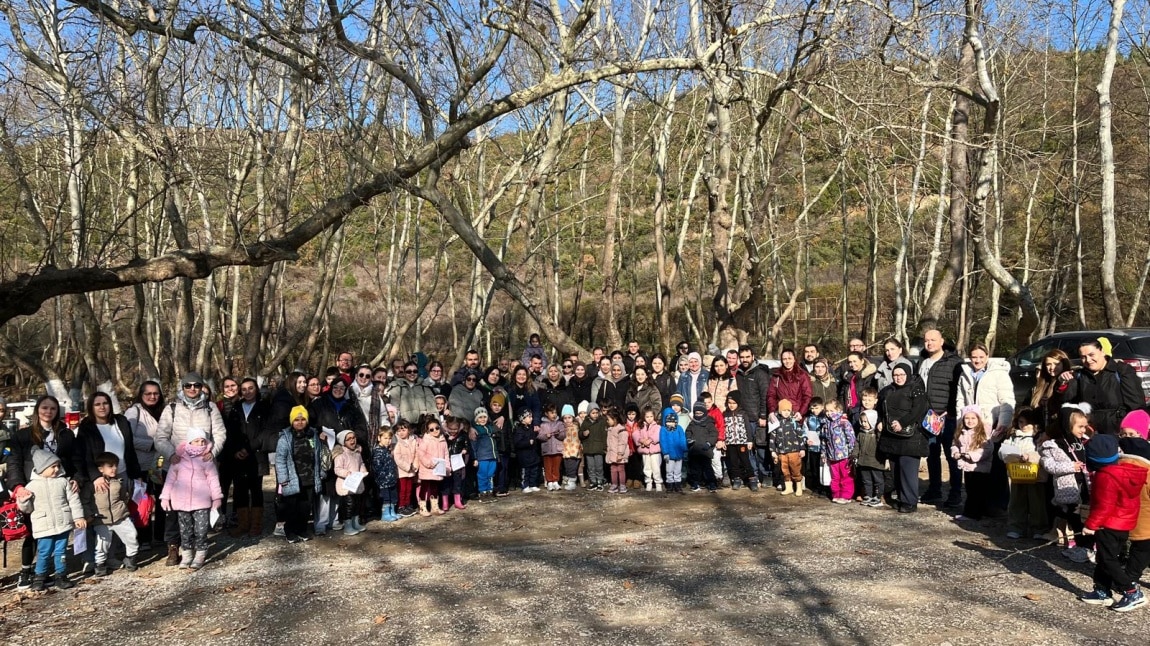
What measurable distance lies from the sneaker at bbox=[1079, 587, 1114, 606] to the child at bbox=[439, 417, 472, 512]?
20.2 feet

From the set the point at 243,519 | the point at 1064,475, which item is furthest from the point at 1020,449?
the point at 243,519

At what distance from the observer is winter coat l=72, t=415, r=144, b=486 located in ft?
24.5

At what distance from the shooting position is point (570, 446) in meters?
11.0

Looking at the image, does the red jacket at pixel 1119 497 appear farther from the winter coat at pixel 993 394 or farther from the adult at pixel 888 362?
the adult at pixel 888 362

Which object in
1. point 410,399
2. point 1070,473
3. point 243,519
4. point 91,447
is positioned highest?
point 410,399

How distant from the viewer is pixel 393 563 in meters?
7.66

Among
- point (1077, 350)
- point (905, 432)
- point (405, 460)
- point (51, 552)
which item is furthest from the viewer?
point (1077, 350)

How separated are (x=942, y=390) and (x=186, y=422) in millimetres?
7634

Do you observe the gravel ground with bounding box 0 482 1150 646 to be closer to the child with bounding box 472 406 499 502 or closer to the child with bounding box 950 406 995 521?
the child with bounding box 950 406 995 521

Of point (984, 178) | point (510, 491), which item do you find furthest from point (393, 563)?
point (984, 178)

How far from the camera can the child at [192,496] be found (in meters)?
7.74

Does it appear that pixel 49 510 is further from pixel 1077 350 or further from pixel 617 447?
pixel 1077 350

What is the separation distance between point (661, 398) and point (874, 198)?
3995 mm

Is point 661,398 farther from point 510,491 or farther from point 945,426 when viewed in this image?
point 945,426
